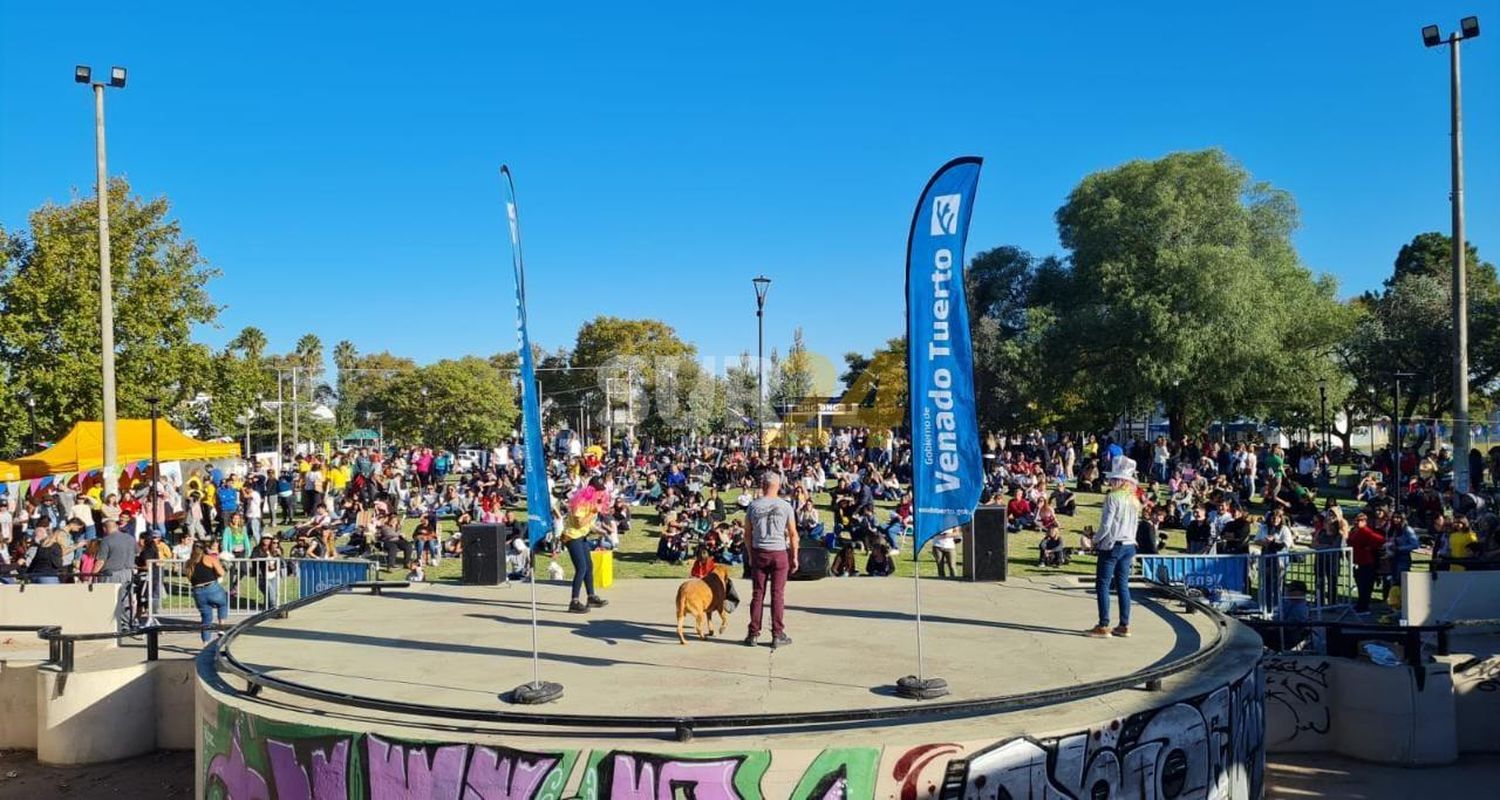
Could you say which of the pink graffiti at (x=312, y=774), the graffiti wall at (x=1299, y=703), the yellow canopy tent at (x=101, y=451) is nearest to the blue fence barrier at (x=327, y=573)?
the pink graffiti at (x=312, y=774)

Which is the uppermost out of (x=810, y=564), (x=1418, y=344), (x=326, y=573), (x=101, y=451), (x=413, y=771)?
(x=1418, y=344)

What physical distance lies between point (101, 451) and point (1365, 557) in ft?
94.7

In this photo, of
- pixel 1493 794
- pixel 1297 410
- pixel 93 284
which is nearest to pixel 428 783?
pixel 1493 794

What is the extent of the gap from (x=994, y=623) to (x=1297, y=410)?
3987cm

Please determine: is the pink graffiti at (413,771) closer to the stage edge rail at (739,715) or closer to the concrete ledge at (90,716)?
the stage edge rail at (739,715)

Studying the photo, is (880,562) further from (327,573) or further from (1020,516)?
(327,573)

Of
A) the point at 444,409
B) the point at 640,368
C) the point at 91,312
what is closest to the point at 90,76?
the point at 91,312

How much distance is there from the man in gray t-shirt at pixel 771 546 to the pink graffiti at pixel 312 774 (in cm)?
361

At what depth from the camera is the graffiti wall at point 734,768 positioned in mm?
6109

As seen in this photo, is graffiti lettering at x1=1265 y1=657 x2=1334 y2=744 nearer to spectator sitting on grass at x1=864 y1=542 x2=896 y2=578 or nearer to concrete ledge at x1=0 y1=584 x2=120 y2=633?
spectator sitting on grass at x1=864 y1=542 x2=896 y2=578

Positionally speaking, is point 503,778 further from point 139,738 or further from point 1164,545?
point 1164,545

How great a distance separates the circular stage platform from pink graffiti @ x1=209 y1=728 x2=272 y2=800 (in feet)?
0.06

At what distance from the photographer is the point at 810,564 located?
14.1 metres

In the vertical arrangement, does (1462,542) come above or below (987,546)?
below
